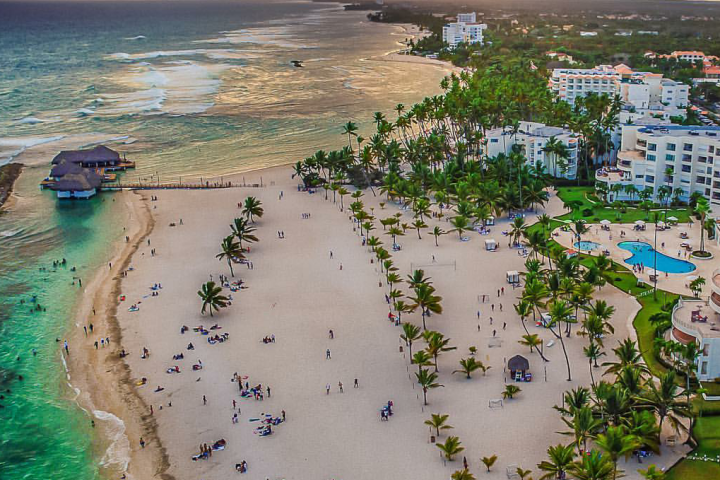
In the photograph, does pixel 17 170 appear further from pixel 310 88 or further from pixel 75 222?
pixel 310 88

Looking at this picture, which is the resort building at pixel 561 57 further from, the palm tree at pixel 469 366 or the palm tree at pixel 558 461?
the palm tree at pixel 558 461

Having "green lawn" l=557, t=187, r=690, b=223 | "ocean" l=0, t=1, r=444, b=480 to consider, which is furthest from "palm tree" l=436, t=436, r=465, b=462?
"green lawn" l=557, t=187, r=690, b=223

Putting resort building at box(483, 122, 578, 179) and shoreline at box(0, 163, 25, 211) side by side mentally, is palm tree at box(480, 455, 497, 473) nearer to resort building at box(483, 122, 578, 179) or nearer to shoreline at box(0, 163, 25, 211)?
resort building at box(483, 122, 578, 179)

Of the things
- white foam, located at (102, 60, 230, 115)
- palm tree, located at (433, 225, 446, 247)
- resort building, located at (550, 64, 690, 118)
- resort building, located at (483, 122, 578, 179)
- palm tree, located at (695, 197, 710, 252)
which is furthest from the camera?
white foam, located at (102, 60, 230, 115)

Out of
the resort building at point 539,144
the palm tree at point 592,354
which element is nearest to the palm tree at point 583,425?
the palm tree at point 592,354

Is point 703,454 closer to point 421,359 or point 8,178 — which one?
point 421,359

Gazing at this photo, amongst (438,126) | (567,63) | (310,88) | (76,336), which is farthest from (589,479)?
(567,63)
